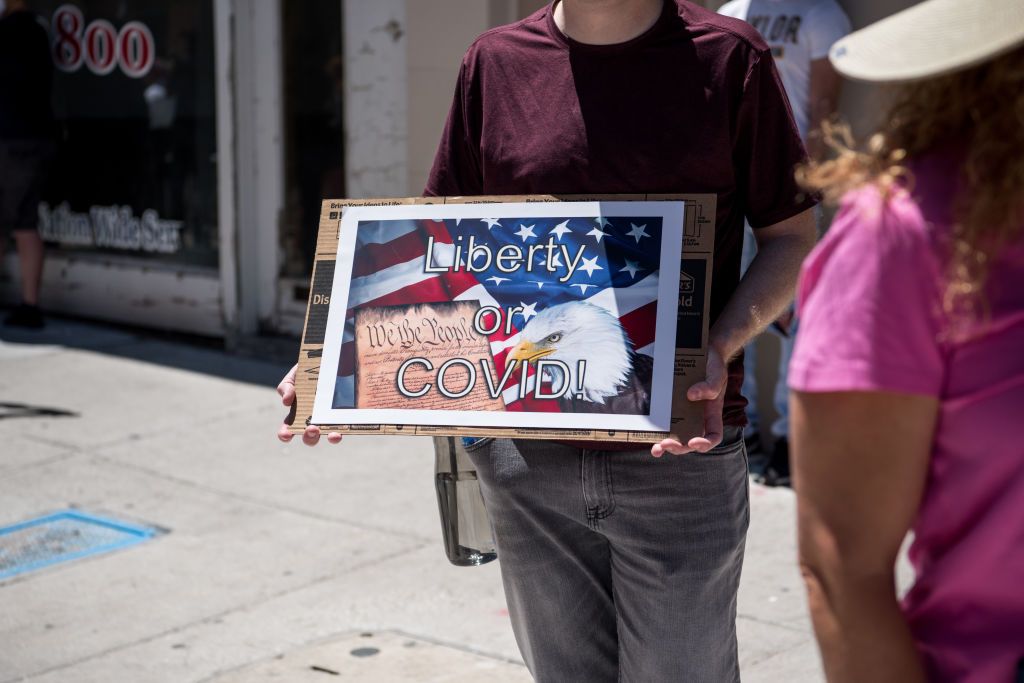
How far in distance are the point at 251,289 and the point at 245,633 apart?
386 cm

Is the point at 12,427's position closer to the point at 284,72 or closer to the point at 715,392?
the point at 284,72

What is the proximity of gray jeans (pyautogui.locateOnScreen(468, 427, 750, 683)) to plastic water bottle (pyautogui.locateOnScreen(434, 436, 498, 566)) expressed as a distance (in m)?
0.18

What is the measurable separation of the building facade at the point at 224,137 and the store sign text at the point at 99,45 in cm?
1

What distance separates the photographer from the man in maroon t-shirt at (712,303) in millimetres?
2150

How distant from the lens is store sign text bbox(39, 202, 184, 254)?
8062 millimetres

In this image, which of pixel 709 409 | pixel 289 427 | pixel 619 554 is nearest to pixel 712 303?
pixel 709 409

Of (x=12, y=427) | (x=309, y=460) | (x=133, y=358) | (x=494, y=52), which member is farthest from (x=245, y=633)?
(x=133, y=358)

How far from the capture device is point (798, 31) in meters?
4.81

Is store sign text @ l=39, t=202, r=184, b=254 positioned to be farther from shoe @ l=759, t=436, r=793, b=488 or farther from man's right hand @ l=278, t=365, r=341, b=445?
man's right hand @ l=278, t=365, r=341, b=445

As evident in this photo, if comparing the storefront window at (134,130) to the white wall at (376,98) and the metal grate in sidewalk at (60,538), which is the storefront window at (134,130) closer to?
the white wall at (376,98)

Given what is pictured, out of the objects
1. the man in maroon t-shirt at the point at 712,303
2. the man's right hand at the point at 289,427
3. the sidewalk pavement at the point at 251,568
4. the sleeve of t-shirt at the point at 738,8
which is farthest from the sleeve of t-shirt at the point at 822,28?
the man's right hand at the point at 289,427

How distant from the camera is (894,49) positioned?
1.31 metres

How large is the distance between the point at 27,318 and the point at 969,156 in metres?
7.73

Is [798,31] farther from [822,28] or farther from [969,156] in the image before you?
[969,156]
